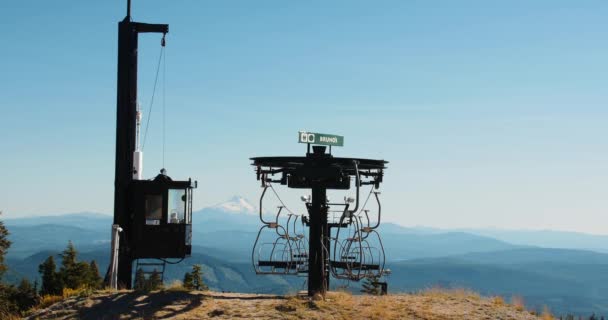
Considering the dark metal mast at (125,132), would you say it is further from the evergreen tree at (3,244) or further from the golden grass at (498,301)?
the evergreen tree at (3,244)

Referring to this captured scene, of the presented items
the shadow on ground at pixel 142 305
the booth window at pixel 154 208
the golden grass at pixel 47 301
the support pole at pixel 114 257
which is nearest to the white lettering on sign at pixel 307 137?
the shadow on ground at pixel 142 305

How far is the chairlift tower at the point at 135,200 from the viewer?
25.7m

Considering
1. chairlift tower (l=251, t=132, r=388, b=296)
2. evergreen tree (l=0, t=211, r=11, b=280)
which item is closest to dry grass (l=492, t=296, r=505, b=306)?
chairlift tower (l=251, t=132, r=388, b=296)

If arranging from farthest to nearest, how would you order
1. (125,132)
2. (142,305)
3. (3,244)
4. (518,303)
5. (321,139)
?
(3,244), (125,132), (518,303), (321,139), (142,305)

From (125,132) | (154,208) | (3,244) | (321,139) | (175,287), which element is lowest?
(175,287)

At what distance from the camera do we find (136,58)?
87.4 feet

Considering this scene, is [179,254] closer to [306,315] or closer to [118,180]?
[118,180]

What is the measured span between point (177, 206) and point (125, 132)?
366cm

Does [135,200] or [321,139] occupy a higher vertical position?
[321,139]

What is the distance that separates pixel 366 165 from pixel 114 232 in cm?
1007

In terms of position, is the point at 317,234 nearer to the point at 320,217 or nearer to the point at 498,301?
the point at 320,217

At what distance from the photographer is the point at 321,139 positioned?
74.0 feet

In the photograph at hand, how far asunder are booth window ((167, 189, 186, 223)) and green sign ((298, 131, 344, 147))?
21.2ft

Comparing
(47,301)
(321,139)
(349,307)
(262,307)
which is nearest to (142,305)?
(262,307)
